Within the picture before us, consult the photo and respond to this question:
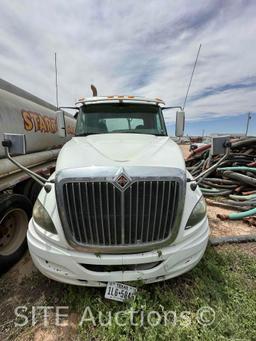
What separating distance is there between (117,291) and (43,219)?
3.40 feet

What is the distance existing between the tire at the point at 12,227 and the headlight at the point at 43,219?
75 cm

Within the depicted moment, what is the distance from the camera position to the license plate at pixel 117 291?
220 centimetres

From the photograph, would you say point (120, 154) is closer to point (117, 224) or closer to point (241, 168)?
point (117, 224)

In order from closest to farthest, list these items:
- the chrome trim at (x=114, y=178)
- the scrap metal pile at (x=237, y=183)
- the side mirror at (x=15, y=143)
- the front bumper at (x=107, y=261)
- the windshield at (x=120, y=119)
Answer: the chrome trim at (x=114, y=178)
the front bumper at (x=107, y=261)
the side mirror at (x=15, y=143)
the windshield at (x=120, y=119)
the scrap metal pile at (x=237, y=183)

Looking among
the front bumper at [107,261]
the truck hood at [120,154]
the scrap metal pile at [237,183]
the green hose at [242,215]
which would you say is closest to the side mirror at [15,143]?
the truck hood at [120,154]

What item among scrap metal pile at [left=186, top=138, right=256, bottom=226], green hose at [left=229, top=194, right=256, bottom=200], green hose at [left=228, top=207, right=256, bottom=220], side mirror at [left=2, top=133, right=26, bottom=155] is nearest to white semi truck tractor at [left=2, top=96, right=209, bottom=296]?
side mirror at [left=2, top=133, right=26, bottom=155]

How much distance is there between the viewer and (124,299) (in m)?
2.23

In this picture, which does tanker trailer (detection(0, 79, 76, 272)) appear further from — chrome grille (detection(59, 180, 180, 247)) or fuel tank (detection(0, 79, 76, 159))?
chrome grille (detection(59, 180, 180, 247))

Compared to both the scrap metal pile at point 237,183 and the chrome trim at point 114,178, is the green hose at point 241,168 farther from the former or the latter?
the chrome trim at point 114,178

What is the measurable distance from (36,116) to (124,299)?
4.16 metres

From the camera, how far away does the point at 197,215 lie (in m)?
2.37

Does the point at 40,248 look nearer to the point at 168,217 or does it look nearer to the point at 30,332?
the point at 30,332

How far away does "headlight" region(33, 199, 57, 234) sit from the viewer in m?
2.24

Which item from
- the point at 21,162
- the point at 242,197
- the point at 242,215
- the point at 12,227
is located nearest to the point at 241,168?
the point at 242,197
